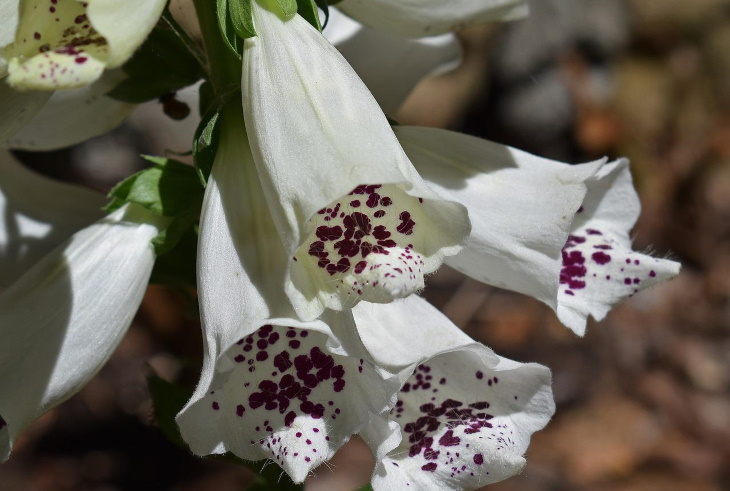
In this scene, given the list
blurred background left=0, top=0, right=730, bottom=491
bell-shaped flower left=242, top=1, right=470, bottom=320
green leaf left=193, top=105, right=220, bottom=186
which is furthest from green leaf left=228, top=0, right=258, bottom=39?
blurred background left=0, top=0, right=730, bottom=491

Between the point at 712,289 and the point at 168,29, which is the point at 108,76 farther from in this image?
the point at 712,289

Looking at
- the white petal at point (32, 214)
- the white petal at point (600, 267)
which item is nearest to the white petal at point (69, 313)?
the white petal at point (32, 214)

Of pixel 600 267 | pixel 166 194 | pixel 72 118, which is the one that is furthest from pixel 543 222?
pixel 72 118

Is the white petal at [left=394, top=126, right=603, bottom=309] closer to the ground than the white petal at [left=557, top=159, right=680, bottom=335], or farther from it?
farther from it

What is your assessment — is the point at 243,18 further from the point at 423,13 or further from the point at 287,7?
the point at 423,13

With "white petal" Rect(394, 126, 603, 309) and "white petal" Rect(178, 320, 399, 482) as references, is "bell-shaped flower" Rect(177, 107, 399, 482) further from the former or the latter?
"white petal" Rect(394, 126, 603, 309)

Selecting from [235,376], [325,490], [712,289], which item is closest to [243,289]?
[235,376]

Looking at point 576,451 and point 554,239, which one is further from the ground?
point 554,239
